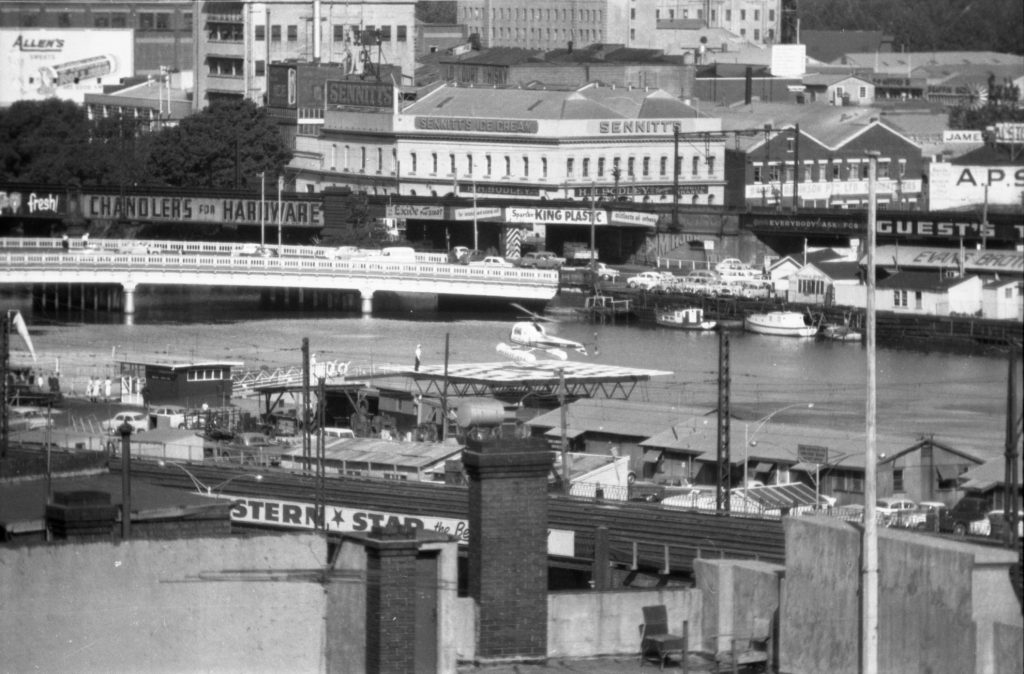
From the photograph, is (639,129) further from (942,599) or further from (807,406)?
(942,599)

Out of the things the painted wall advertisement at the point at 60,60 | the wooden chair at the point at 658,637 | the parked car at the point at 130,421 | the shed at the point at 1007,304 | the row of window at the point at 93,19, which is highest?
the row of window at the point at 93,19

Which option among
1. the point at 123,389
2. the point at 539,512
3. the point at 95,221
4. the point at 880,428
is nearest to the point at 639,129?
the point at 95,221

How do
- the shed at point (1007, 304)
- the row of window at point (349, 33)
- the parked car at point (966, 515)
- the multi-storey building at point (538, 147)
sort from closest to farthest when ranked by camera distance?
1. the shed at point (1007, 304)
2. the parked car at point (966, 515)
3. the multi-storey building at point (538, 147)
4. the row of window at point (349, 33)

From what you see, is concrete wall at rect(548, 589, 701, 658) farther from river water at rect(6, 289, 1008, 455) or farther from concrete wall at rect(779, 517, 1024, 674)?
river water at rect(6, 289, 1008, 455)

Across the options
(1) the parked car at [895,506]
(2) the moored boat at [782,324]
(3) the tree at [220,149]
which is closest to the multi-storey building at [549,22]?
(3) the tree at [220,149]

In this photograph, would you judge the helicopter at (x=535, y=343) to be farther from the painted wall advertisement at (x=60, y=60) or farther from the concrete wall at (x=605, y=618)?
the painted wall advertisement at (x=60, y=60)

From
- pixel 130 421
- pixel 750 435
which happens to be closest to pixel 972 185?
pixel 750 435

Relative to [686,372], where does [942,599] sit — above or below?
above
